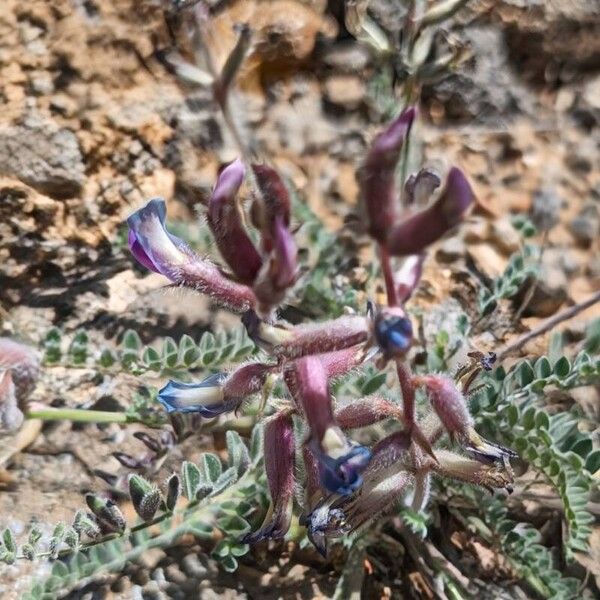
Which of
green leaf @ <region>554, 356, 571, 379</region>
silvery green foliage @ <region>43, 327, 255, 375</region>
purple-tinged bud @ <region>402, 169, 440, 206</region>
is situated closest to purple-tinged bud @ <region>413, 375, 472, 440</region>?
purple-tinged bud @ <region>402, 169, 440, 206</region>

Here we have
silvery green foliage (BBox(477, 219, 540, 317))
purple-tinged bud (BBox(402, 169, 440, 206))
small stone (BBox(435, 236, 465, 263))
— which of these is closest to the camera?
purple-tinged bud (BBox(402, 169, 440, 206))

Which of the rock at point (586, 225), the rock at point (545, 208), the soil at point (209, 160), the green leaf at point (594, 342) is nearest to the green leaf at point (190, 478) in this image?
the soil at point (209, 160)

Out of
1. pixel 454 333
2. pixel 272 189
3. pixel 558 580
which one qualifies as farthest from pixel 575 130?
pixel 272 189

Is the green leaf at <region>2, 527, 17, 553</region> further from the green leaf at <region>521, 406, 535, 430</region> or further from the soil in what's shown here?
the green leaf at <region>521, 406, 535, 430</region>

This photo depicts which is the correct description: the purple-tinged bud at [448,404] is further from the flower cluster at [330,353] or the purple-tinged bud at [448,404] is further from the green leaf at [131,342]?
the green leaf at [131,342]

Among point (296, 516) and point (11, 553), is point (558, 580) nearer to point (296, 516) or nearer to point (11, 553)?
point (296, 516)

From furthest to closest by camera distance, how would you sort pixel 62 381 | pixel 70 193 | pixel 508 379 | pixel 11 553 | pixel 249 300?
pixel 70 193, pixel 62 381, pixel 508 379, pixel 11 553, pixel 249 300
